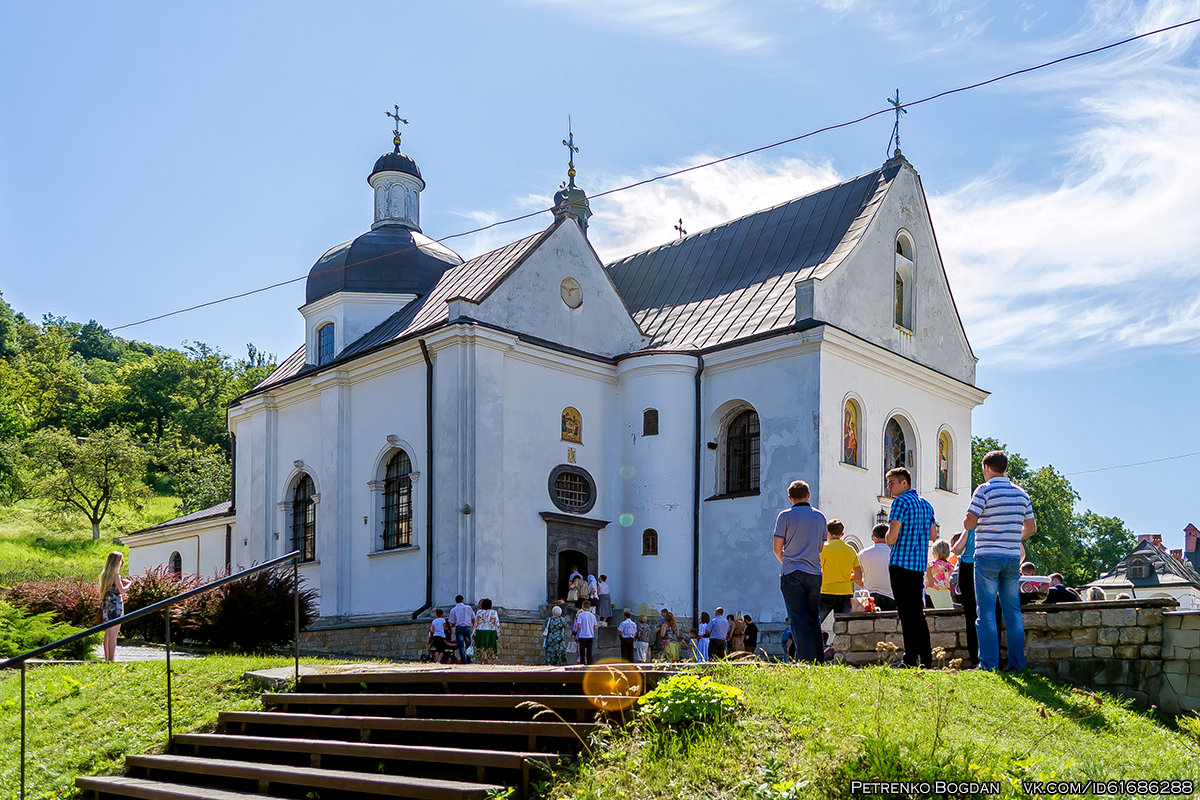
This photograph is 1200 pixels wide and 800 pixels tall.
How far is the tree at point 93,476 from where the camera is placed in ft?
173

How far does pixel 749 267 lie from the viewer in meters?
27.6

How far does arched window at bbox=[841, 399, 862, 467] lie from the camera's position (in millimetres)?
23844

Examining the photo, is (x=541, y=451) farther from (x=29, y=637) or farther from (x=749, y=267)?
(x=29, y=637)

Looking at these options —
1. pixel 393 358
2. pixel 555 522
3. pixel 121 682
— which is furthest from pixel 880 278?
pixel 121 682

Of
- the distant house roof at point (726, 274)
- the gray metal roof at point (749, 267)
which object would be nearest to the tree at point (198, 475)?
the distant house roof at point (726, 274)

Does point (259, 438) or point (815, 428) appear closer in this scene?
point (815, 428)

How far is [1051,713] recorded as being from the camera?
298 inches

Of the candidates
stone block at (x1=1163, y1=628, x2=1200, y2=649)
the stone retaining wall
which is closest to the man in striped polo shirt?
the stone retaining wall

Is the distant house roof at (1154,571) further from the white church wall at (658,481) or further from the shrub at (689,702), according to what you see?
the shrub at (689,702)

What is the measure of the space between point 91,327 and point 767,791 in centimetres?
11747

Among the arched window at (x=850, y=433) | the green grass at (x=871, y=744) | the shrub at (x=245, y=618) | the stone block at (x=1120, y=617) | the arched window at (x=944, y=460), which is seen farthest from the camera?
the arched window at (x=944, y=460)

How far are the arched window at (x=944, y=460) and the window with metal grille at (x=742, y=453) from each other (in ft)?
18.7

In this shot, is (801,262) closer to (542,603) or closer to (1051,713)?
(542,603)

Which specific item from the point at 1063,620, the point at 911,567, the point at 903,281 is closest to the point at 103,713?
the point at 911,567
